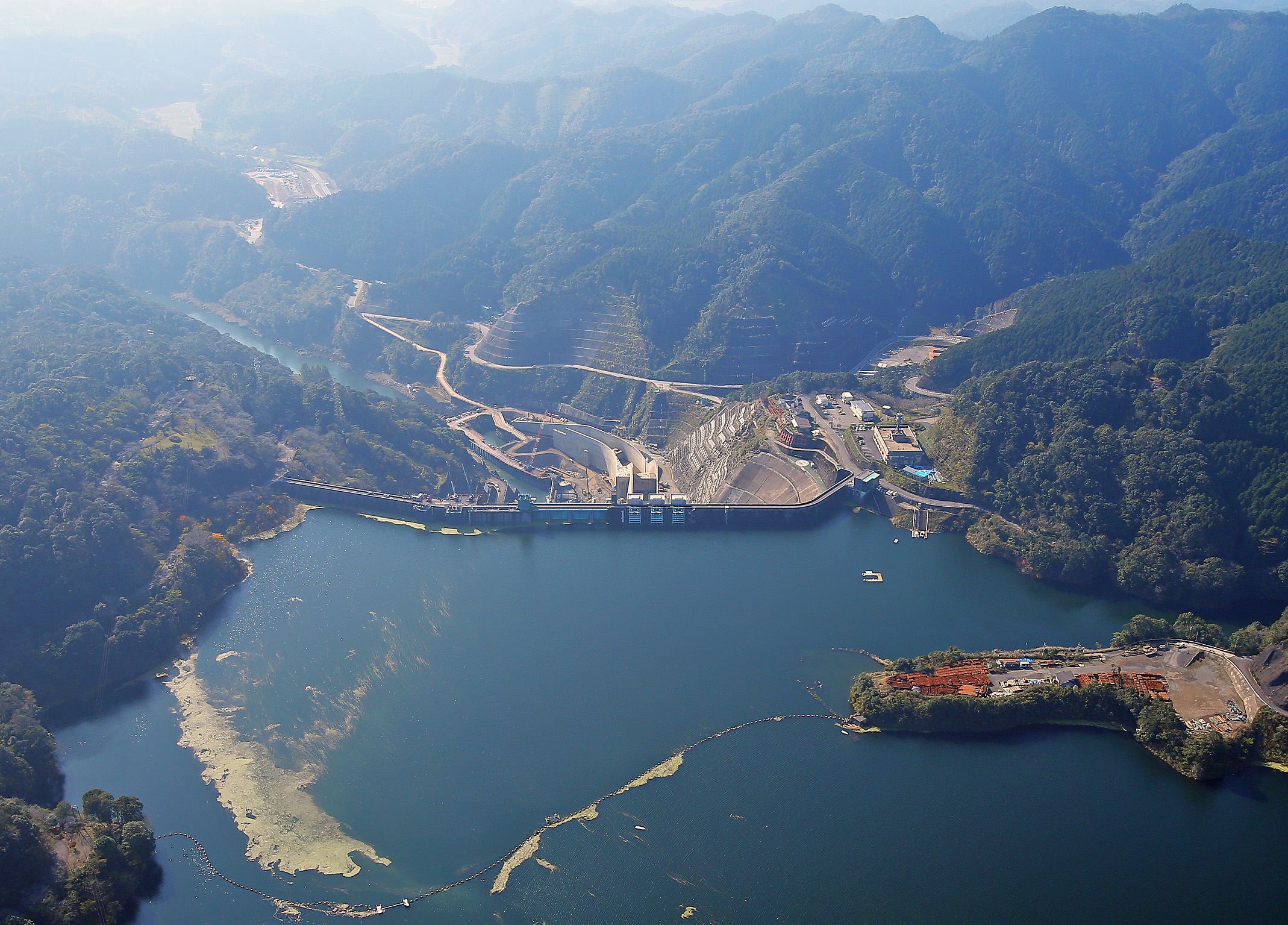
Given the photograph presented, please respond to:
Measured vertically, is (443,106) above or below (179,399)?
above

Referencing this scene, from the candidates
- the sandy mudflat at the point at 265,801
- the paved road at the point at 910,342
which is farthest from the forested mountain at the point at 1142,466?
the sandy mudflat at the point at 265,801

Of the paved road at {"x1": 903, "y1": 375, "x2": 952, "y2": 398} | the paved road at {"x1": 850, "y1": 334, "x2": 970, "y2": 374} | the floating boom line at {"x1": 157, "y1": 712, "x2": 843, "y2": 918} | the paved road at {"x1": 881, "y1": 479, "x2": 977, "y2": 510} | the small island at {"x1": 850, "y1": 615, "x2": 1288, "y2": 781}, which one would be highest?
the paved road at {"x1": 850, "y1": 334, "x2": 970, "y2": 374}

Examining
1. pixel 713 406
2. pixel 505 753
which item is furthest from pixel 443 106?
A: pixel 505 753

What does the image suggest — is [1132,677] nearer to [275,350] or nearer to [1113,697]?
[1113,697]

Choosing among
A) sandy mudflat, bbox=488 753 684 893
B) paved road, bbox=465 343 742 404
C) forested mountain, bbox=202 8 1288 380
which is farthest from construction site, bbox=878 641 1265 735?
forested mountain, bbox=202 8 1288 380

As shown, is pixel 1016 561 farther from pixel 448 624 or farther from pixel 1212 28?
pixel 1212 28

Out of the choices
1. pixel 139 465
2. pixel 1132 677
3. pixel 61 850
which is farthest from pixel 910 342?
pixel 61 850

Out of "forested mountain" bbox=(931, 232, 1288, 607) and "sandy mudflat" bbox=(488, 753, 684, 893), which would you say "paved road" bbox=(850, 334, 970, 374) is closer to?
"forested mountain" bbox=(931, 232, 1288, 607)
